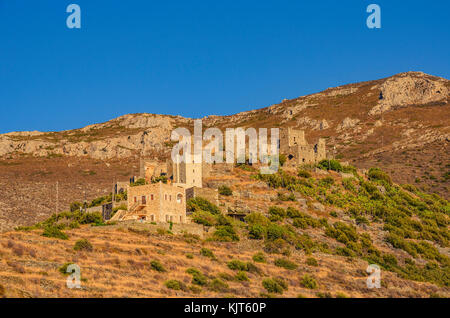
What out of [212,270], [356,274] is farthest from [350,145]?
[212,270]

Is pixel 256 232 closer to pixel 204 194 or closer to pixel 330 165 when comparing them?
pixel 204 194

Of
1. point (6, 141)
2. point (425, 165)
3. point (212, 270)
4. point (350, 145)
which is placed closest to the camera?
point (212, 270)

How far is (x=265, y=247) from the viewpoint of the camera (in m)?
46.2

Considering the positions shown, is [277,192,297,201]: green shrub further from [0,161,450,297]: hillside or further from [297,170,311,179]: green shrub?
[297,170,311,179]: green shrub

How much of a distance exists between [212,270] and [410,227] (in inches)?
1295

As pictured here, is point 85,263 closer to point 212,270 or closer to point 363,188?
point 212,270

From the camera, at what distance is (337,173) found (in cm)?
7375

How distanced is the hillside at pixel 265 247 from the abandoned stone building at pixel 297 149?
8.56 feet

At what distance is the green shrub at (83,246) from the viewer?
3625 centimetres

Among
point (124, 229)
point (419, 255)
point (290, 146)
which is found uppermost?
point (290, 146)

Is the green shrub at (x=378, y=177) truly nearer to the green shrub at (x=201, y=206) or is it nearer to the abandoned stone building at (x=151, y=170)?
the abandoned stone building at (x=151, y=170)

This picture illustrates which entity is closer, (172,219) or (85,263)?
(85,263)

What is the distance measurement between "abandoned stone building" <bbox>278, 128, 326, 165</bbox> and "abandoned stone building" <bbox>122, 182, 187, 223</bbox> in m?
29.9

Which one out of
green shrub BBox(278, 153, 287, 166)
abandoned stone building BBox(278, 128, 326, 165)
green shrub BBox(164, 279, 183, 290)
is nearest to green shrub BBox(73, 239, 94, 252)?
green shrub BBox(164, 279, 183, 290)
